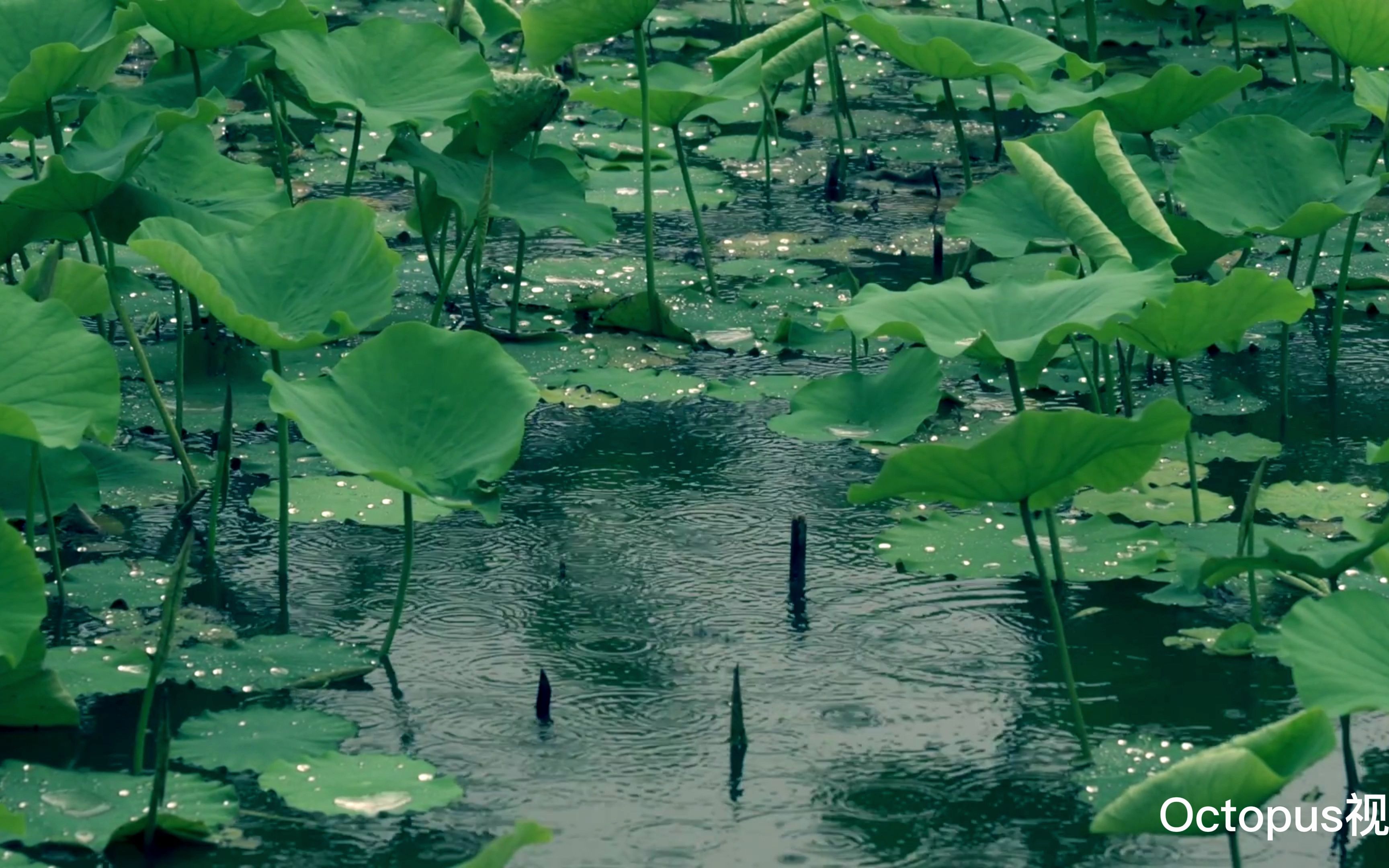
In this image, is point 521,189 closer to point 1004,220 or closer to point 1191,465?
point 1004,220

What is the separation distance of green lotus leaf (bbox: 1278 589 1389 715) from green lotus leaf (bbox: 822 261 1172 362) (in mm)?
463

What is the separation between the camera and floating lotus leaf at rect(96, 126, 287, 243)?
9.61ft

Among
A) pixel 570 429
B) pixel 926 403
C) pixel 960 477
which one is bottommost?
pixel 570 429

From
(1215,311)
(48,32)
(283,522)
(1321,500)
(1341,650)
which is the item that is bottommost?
(1321,500)

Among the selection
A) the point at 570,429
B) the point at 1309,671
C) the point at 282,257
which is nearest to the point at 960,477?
the point at 1309,671

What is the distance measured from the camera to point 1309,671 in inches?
78.1

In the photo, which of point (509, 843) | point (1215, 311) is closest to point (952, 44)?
point (1215, 311)

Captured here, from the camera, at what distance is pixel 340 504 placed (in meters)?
2.90

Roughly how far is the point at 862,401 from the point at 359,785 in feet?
3.57

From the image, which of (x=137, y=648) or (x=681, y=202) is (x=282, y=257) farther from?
(x=681, y=202)

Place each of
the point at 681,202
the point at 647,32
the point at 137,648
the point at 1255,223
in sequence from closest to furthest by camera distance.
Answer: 1. the point at 137,648
2. the point at 1255,223
3. the point at 681,202
4. the point at 647,32

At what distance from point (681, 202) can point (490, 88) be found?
1.04 m

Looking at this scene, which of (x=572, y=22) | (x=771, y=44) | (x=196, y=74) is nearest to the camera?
(x=196, y=74)

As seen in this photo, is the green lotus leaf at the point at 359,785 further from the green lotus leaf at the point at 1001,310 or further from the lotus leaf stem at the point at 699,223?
the lotus leaf stem at the point at 699,223
